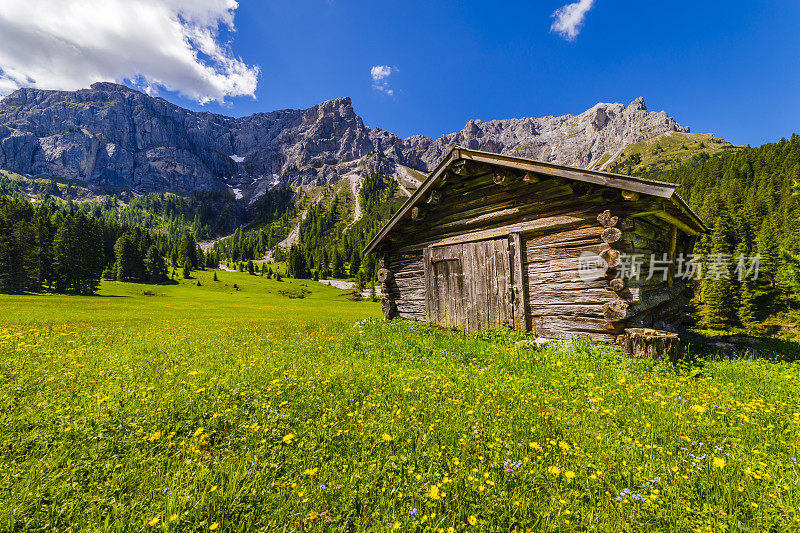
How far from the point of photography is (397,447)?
4.10 m

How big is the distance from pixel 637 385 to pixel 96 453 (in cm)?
870

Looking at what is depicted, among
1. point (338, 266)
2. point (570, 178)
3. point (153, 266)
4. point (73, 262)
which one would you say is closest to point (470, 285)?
point (570, 178)

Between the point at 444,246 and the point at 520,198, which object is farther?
the point at 444,246

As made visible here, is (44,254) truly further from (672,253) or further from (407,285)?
(672,253)

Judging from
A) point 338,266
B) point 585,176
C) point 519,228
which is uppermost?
point 585,176

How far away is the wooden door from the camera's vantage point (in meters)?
10.8

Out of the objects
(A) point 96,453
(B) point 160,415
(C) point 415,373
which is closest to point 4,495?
(A) point 96,453

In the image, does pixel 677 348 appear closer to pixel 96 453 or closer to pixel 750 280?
pixel 96 453

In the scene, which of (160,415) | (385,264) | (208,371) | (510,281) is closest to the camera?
(160,415)

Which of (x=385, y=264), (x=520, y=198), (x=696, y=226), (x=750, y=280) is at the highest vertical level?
(x=520, y=198)

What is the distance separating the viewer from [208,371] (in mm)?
6883

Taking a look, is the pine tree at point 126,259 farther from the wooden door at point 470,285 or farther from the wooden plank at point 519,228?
the wooden plank at point 519,228

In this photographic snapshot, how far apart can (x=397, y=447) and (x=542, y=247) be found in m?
8.17

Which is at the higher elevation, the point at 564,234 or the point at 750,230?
the point at 750,230
